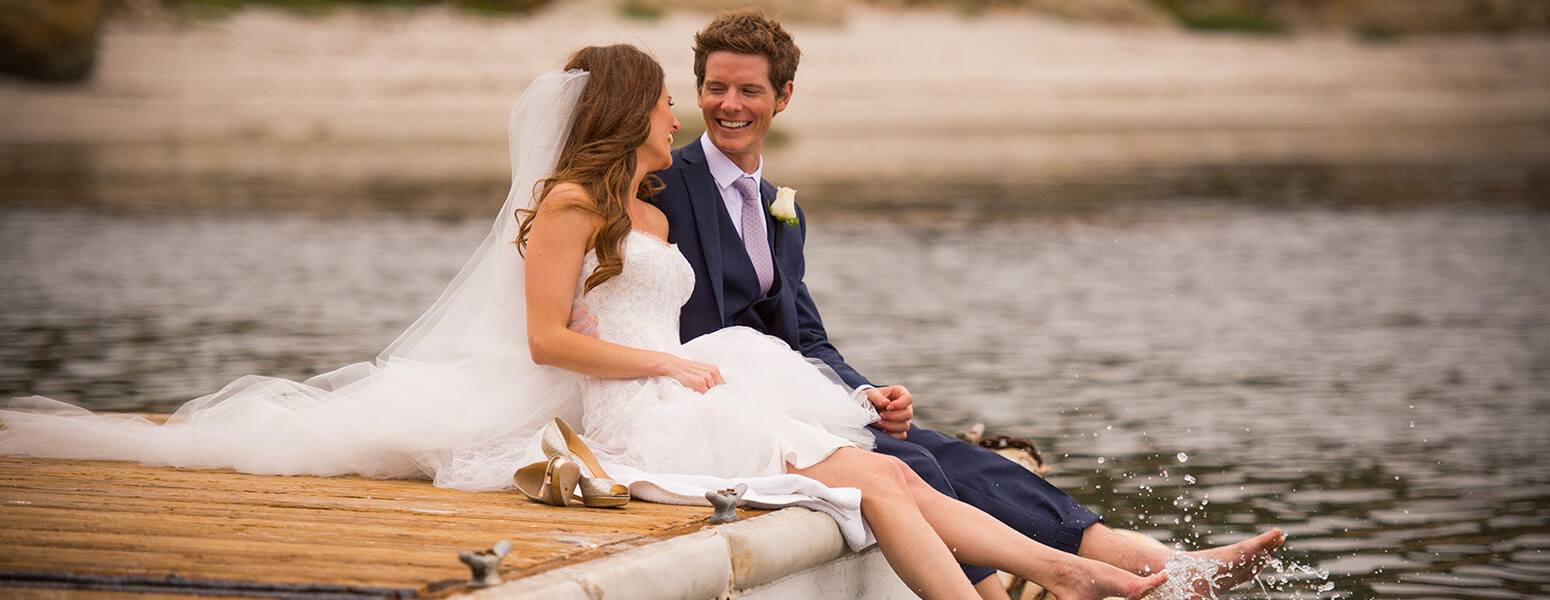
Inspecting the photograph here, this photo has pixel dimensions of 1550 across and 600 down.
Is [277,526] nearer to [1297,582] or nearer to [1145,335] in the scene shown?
[1297,582]

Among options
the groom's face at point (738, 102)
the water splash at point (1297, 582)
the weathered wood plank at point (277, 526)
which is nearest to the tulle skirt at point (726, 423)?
the weathered wood plank at point (277, 526)

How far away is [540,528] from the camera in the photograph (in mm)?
4117

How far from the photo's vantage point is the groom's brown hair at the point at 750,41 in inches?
207

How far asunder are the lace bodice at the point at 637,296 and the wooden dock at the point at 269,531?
553 mm

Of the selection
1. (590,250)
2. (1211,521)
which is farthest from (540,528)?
(1211,521)

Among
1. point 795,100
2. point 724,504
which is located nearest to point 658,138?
point 724,504

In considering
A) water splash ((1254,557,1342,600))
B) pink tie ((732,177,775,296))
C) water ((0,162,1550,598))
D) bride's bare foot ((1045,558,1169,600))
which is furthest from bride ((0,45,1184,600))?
water ((0,162,1550,598))

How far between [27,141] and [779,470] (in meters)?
39.4

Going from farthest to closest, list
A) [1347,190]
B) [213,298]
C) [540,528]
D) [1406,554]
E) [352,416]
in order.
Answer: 1. [1347,190]
2. [213,298]
3. [1406,554]
4. [352,416]
5. [540,528]

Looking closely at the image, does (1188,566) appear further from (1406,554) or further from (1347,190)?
(1347,190)

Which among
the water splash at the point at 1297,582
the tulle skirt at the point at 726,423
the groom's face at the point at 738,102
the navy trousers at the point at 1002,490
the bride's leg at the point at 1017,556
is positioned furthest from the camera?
the water splash at the point at 1297,582

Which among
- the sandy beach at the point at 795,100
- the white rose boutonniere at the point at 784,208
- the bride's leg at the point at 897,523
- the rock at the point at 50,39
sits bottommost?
the sandy beach at the point at 795,100

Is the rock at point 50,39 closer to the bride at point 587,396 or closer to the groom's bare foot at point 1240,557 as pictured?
the bride at point 587,396

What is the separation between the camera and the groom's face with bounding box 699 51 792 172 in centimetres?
521
